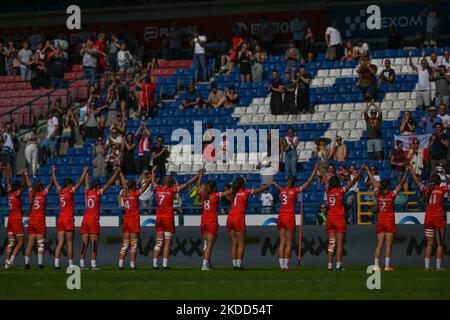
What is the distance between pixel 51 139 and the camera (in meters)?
37.3

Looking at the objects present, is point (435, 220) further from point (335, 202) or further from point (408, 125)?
point (408, 125)

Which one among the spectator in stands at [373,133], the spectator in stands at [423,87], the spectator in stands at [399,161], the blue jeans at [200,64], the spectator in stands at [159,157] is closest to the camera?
the spectator in stands at [399,161]

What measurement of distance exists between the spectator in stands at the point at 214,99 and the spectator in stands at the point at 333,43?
11.4ft

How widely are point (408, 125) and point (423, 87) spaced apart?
177 centimetres

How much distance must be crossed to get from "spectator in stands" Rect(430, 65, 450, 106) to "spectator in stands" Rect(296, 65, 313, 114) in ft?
12.1

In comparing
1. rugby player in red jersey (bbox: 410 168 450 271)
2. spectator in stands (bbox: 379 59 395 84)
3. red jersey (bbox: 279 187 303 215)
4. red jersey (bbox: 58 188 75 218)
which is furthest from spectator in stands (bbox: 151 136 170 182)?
rugby player in red jersey (bbox: 410 168 450 271)

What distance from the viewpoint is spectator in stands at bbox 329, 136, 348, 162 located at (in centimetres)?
3238

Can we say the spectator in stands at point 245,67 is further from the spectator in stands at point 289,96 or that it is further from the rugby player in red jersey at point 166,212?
the rugby player in red jersey at point 166,212

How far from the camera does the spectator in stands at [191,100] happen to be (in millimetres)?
36875

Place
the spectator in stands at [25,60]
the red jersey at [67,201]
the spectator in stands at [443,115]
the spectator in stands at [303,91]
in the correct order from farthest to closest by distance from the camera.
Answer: the spectator in stands at [25,60]
the spectator in stands at [303,91]
the spectator in stands at [443,115]
the red jersey at [67,201]

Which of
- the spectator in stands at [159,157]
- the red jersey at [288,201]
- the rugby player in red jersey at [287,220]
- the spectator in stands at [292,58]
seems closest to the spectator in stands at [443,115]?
the spectator in stands at [292,58]

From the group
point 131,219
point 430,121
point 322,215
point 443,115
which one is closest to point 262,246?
point 322,215

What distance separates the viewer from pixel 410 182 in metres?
30.9
